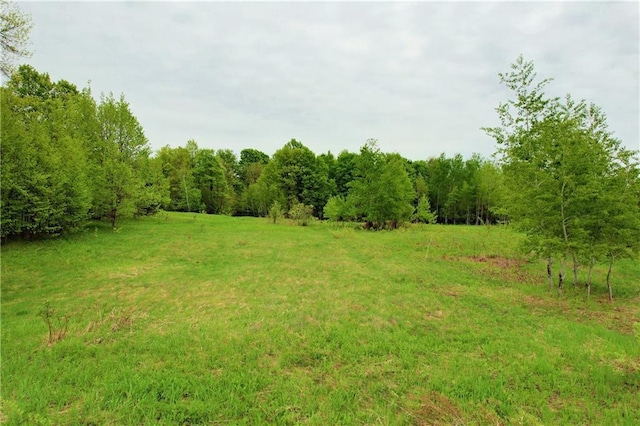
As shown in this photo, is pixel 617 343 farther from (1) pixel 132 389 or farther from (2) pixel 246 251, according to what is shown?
(2) pixel 246 251

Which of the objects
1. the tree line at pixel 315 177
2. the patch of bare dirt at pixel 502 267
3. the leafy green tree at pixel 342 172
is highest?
the leafy green tree at pixel 342 172

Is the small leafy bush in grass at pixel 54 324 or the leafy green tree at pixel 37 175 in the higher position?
the leafy green tree at pixel 37 175

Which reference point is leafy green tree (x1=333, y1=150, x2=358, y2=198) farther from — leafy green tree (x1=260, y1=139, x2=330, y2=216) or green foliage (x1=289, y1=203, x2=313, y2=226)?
green foliage (x1=289, y1=203, x2=313, y2=226)

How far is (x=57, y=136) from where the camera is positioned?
1727 centimetres

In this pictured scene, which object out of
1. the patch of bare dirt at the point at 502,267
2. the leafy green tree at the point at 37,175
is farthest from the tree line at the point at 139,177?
the patch of bare dirt at the point at 502,267

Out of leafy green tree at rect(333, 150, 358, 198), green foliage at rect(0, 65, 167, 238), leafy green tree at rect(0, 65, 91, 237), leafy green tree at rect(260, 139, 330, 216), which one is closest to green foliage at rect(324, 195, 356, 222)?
leafy green tree at rect(260, 139, 330, 216)

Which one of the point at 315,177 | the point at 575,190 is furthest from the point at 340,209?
the point at 575,190

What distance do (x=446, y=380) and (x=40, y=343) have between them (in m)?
7.34

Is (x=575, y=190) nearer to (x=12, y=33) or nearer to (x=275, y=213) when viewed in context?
(x=12, y=33)

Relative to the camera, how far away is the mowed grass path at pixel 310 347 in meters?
3.73

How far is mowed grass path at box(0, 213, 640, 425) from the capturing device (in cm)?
373

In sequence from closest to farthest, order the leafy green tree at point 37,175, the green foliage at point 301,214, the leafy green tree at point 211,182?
the leafy green tree at point 37,175 < the green foliage at point 301,214 < the leafy green tree at point 211,182

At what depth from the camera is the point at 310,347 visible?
5.35 meters

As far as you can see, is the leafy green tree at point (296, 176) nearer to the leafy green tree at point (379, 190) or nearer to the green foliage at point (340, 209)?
the green foliage at point (340, 209)
